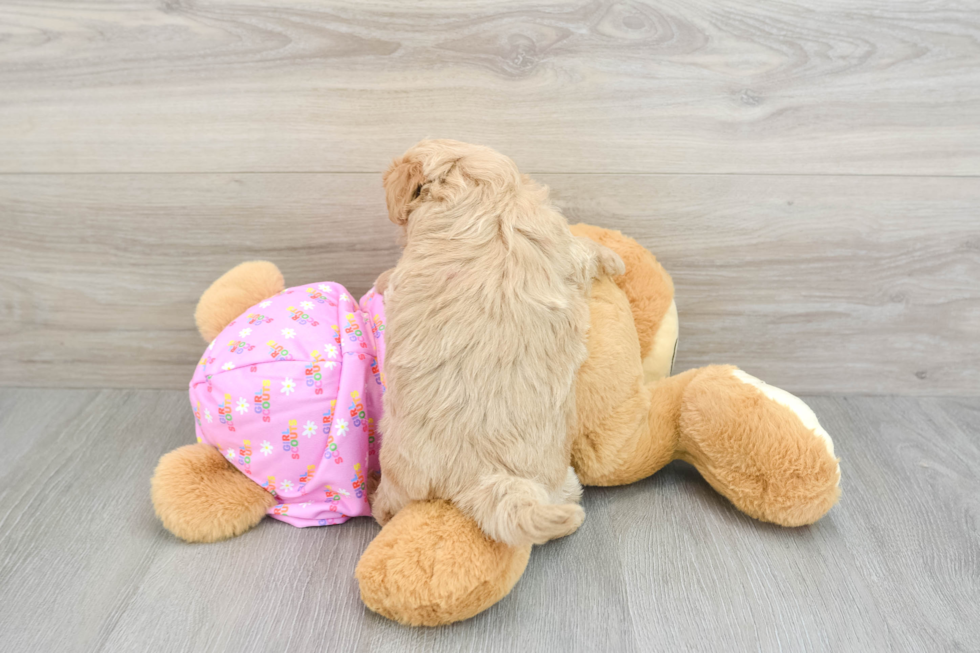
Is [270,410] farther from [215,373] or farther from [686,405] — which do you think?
[686,405]

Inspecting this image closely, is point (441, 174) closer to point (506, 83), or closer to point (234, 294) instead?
point (506, 83)

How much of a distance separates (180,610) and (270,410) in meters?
0.22

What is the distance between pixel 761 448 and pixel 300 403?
0.53 metres

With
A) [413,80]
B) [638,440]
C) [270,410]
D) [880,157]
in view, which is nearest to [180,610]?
[270,410]

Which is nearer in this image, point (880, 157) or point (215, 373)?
point (215, 373)

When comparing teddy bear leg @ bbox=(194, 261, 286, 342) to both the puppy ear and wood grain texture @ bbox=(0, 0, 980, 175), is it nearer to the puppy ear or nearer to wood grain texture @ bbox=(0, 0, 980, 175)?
wood grain texture @ bbox=(0, 0, 980, 175)

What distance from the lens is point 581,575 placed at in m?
0.75

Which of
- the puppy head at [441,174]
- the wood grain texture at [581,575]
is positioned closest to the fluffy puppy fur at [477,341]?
the puppy head at [441,174]

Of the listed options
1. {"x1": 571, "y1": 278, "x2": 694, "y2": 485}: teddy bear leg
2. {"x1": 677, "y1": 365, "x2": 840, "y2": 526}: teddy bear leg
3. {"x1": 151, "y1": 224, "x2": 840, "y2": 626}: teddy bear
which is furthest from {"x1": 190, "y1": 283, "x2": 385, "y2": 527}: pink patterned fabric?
{"x1": 677, "y1": 365, "x2": 840, "y2": 526}: teddy bear leg

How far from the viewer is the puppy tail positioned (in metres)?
0.60

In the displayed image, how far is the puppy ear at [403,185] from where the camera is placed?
0.72m

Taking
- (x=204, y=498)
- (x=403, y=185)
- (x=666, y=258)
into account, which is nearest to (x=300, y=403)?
(x=204, y=498)

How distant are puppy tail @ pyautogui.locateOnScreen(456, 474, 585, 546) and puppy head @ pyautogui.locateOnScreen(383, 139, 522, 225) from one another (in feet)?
0.98

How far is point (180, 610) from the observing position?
704mm
